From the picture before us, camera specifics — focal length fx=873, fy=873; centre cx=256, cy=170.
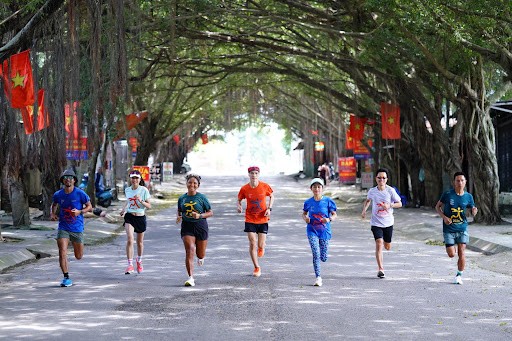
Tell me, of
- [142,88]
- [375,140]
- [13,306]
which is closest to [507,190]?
[375,140]

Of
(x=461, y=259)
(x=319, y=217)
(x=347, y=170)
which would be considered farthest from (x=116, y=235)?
(x=347, y=170)

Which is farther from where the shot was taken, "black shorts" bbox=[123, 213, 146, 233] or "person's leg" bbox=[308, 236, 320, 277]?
"black shorts" bbox=[123, 213, 146, 233]

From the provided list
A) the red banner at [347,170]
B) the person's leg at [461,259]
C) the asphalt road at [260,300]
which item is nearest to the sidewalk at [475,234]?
the asphalt road at [260,300]

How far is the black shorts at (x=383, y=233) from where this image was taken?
12.6 m

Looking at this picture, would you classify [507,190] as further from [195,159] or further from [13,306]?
[195,159]

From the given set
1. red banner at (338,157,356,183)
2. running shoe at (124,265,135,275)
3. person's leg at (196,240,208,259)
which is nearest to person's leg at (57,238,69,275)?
running shoe at (124,265,135,275)

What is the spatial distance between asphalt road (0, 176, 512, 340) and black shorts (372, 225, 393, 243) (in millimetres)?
568

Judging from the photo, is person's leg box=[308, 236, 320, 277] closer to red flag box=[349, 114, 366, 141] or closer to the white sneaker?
the white sneaker

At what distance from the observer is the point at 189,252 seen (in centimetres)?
1184

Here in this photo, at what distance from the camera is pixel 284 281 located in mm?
11984

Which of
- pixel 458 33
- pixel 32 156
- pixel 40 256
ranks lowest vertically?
pixel 40 256

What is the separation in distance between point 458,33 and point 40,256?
941 cm

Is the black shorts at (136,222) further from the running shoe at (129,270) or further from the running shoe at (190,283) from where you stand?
the running shoe at (190,283)

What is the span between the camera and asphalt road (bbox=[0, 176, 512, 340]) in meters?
8.25
